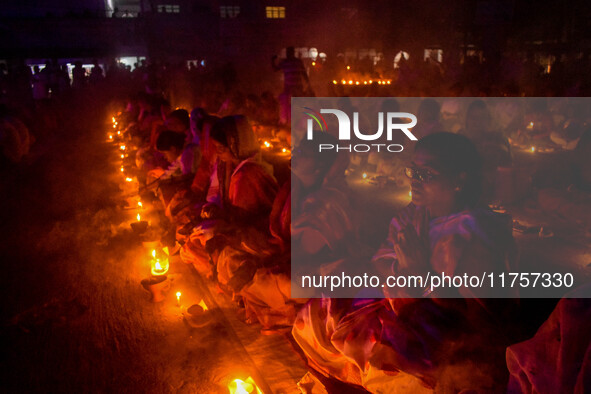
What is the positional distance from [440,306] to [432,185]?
0.60m

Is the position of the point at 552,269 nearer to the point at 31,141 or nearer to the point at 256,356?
the point at 256,356

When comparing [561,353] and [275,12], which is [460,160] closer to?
[561,353]

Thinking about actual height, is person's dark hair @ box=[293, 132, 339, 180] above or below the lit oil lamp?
above

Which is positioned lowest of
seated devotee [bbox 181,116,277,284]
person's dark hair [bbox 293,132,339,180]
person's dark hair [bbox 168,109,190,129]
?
seated devotee [bbox 181,116,277,284]

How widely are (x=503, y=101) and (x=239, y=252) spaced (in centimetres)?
812

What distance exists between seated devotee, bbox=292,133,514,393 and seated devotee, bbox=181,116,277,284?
4.76 feet

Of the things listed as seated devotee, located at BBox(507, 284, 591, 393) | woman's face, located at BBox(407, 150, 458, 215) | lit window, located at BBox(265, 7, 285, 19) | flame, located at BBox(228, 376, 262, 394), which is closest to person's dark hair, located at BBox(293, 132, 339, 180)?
woman's face, located at BBox(407, 150, 458, 215)

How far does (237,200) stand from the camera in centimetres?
393

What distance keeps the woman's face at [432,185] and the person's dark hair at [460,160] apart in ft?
0.08

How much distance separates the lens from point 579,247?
4766 mm

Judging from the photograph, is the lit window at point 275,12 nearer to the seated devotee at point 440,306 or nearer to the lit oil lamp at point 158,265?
the lit oil lamp at point 158,265

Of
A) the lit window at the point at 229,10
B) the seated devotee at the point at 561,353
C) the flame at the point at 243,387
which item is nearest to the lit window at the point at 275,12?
the lit window at the point at 229,10

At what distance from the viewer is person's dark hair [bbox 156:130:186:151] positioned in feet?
18.7

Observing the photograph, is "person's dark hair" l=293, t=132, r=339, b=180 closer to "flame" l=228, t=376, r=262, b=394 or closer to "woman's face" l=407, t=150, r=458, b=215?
"woman's face" l=407, t=150, r=458, b=215
